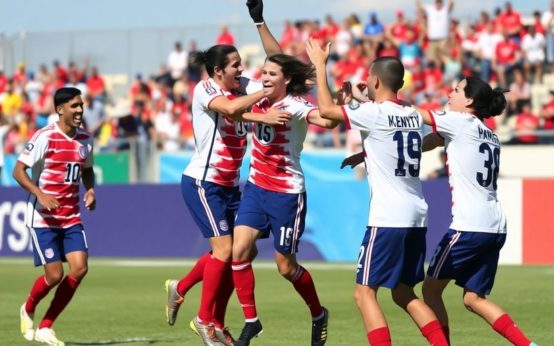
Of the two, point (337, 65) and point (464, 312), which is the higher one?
point (337, 65)

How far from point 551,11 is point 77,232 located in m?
16.6

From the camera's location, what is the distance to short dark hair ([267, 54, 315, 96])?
988 centimetres

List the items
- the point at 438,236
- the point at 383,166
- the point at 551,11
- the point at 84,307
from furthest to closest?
1. the point at 551,11
2. the point at 438,236
3. the point at 84,307
4. the point at 383,166

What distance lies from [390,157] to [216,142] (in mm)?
2368

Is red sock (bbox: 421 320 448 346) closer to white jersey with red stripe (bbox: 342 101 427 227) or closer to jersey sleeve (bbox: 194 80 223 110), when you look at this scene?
white jersey with red stripe (bbox: 342 101 427 227)

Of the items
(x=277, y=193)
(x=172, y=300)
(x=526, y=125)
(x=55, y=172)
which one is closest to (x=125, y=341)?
(x=172, y=300)

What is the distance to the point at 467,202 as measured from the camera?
8961 millimetres

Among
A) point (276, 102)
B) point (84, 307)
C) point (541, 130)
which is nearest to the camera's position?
point (276, 102)

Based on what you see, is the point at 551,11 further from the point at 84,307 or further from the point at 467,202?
the point at 467,202

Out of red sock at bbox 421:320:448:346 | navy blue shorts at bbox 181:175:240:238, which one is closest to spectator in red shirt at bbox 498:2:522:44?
navy blue shorts at bbox 181:175:240:238

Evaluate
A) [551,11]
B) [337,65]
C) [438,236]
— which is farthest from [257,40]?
[438,236]

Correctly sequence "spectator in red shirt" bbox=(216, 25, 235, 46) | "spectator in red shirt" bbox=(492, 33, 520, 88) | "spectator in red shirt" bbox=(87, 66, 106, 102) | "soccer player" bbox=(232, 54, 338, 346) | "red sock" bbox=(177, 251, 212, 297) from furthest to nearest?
"spectator in red shirt" bbox=(87, 66, 106, 102) < "spectator in red shirt" bbox=(216, 25, 235, 46) < "spectator in red shirt" bbox=(492, 33, 520, 88) < "red sock" bbox=(177, 251, 212, 297) < "soccer player" bbox=(232, 54, 338, 346)

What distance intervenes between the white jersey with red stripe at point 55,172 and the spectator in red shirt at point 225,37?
1848 centimetres

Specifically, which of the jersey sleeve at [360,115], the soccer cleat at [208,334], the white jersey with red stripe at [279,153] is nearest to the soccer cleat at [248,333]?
the soccer cleat at [208,334]
